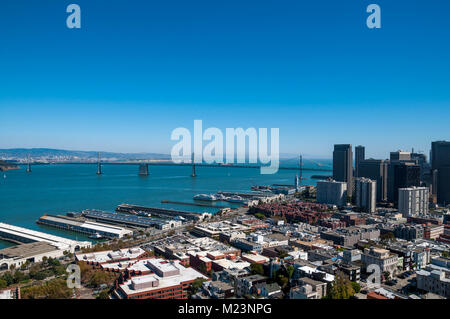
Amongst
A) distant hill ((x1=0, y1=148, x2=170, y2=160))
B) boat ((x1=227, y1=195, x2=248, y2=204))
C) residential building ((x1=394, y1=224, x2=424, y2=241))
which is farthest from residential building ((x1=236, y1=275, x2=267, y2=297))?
distant hill ((x1=0, y1=148, x2=170, y2=160))

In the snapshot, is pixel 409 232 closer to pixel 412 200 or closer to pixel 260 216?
pixel 412 200

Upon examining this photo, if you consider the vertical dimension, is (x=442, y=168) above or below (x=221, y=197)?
above

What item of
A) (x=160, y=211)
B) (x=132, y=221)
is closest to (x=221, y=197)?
(x=160, y=211)

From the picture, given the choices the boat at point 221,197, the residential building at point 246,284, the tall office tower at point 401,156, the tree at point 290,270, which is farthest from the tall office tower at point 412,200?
the tall office tower at point 401,156

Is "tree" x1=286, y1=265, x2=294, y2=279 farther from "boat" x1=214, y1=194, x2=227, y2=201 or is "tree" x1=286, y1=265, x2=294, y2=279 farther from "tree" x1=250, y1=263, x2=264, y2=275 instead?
"boat" x1=214, y1=194, x2=227, y2=201
